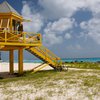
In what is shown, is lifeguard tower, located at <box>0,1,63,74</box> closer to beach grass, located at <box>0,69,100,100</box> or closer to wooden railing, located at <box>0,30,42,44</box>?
wooden railing, located at <box>0,30,42,44</box>

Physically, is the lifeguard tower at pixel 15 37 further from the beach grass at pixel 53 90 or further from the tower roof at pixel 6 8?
the beach grass at pixel 53 90

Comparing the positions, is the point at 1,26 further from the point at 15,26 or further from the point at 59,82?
the point at 59,82

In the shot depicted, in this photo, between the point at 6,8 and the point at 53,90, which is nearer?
the point at 53,90

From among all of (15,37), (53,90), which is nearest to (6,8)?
(15,37)

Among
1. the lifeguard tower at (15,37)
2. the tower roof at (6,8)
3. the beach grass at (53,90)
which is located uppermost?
the tower roof at (6,8)

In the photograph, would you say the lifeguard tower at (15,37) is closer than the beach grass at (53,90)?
No

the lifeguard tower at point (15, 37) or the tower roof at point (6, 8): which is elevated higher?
the tower roof at point (6, 8)

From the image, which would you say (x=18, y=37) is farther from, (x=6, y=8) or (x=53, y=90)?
(x=53, y=90)

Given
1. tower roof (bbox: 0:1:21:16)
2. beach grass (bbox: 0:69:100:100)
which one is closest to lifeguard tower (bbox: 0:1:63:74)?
tower roof (bbox: 0:1:21:16)

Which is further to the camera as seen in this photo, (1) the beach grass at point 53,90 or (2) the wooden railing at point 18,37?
(2) the wooden railing at point 18,37

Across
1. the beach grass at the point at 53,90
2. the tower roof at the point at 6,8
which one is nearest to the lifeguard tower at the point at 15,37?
the tower roof at the point at 6,8

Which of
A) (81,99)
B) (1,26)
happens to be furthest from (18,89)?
(1,26)

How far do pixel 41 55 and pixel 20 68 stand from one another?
288 centimetres

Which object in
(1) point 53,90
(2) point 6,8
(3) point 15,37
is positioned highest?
(2) point 6,8
